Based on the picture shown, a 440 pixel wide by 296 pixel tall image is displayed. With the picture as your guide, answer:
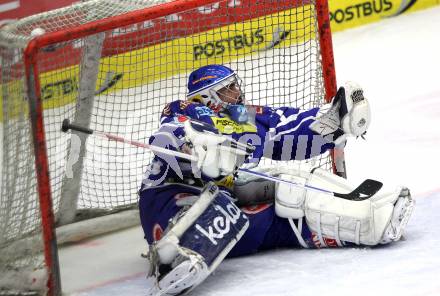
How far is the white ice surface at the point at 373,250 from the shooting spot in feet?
12.4

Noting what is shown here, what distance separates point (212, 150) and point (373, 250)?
747 mm

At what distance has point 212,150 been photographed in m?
3.77

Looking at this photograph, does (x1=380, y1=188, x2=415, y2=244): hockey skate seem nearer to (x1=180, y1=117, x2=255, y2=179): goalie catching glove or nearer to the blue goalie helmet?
(x1=180, y1=117, x2=255, y2=179): goalie catching glove

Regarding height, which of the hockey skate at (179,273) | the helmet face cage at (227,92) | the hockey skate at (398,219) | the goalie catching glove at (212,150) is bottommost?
the hockey skate at (179,273)

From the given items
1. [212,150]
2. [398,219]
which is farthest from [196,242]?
[398,219]

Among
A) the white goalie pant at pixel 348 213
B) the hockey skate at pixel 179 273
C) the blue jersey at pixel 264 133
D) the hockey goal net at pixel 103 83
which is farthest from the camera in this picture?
the blue jersey at pixel 264 133

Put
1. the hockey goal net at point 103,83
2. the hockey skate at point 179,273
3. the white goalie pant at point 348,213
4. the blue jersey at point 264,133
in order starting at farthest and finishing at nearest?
1. the blue jersey at point 264,133
2. the white goalie pant at point 348,213
3. the hockey goal net at point 103,83
4. the hockey skate at point 179,273

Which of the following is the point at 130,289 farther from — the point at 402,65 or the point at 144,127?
the point at 402,65

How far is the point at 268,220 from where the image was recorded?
4148 mm

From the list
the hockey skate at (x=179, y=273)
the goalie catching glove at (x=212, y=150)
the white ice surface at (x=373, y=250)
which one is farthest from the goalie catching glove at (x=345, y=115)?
the hockey skate at (x=179, y=273)

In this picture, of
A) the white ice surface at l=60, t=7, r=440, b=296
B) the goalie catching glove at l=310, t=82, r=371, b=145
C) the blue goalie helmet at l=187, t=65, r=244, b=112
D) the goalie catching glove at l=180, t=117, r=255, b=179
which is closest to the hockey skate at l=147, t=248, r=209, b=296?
the white ice surface at l=60, t=7, r=440, b=296

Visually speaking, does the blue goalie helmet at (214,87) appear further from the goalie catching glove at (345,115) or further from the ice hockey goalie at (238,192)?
the goalie catching glove at (345,115)

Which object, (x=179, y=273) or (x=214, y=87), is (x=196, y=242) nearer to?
(x=179, y=273)

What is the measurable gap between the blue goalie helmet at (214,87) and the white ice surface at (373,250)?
0.59 metres
